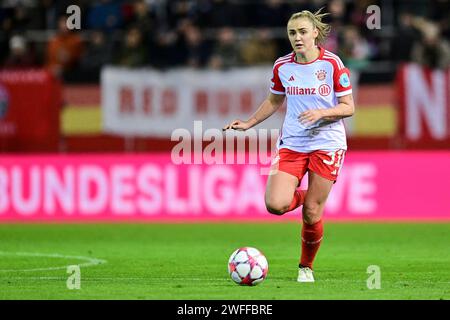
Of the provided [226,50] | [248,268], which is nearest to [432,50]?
[226,50]

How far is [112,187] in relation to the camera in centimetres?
1955

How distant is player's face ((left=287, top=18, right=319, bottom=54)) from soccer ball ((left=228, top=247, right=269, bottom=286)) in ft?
6.77

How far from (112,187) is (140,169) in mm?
580

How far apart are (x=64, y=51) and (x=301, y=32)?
1270cm

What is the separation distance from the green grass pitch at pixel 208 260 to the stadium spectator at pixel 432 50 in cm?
415

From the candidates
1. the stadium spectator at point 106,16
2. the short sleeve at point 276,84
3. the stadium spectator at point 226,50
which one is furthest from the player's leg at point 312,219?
the stadium spectator at point 106,16

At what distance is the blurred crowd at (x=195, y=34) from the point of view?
22.3 m

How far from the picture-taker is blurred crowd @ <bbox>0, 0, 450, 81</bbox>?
22312 mm

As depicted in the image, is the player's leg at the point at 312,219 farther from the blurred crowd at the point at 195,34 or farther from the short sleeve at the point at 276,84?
the blurred crowd at the point at 195,34

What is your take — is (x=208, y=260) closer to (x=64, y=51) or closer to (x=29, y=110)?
(x=29, y=110)

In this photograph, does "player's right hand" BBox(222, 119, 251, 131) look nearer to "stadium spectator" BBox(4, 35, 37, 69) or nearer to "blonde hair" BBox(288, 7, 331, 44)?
"blonde hair" BBox(288, 7, 331, 44)

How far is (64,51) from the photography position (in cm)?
2320
